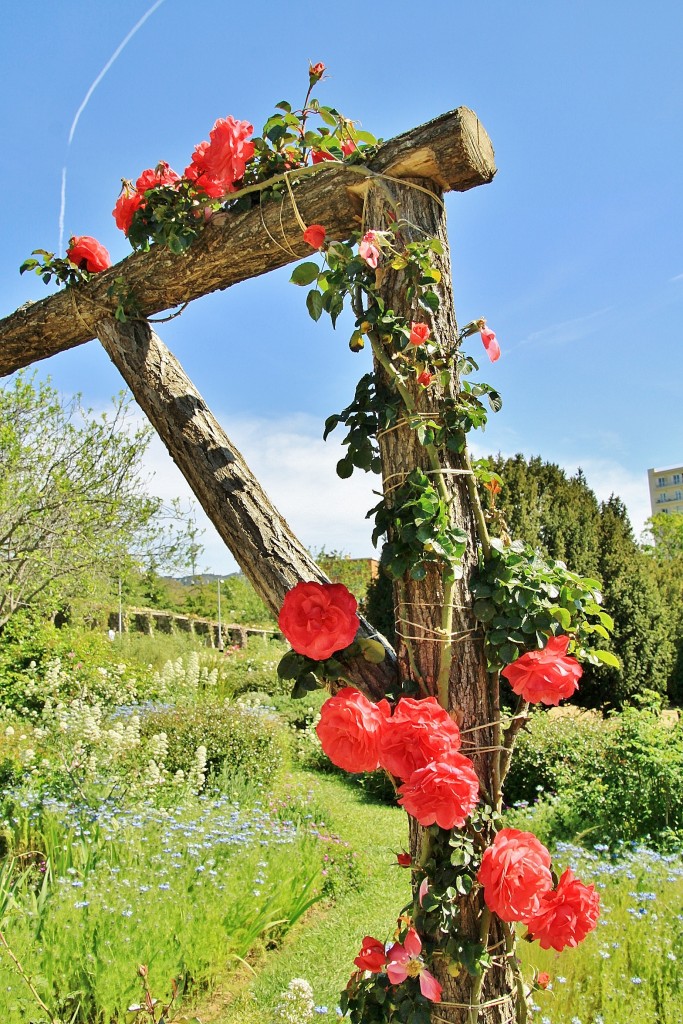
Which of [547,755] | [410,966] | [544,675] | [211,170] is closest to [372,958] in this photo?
[410,966]

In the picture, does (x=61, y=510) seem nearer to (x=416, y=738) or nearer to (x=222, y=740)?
(x=222, y=740)

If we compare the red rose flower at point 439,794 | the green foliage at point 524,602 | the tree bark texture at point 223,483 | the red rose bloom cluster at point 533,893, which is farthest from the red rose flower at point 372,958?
the green foliage at point 524,602

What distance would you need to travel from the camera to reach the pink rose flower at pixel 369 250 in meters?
1.46

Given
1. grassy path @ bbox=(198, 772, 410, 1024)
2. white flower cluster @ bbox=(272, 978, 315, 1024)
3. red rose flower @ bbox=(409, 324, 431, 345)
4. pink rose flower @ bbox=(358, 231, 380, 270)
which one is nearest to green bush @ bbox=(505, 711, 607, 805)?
grassy path @ bbox=(198, 772, 410, 1024)

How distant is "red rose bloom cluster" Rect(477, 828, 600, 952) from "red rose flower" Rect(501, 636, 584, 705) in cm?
25

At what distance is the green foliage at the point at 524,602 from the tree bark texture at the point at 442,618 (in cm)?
4

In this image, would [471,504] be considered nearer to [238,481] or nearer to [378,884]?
[238,481]

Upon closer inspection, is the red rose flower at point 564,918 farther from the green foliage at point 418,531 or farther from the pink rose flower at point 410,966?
the green foliage at point 418,531

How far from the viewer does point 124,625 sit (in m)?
11.6

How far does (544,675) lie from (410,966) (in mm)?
589

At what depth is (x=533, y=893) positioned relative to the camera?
1315 mm

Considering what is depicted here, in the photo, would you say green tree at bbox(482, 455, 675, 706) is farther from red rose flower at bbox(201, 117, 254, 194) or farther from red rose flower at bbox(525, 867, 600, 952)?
red rose flower at bbox(525, 867, 600, 952)

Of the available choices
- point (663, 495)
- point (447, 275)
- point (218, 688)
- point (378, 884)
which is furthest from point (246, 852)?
point (663, 495)

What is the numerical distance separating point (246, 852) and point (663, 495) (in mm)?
75282
